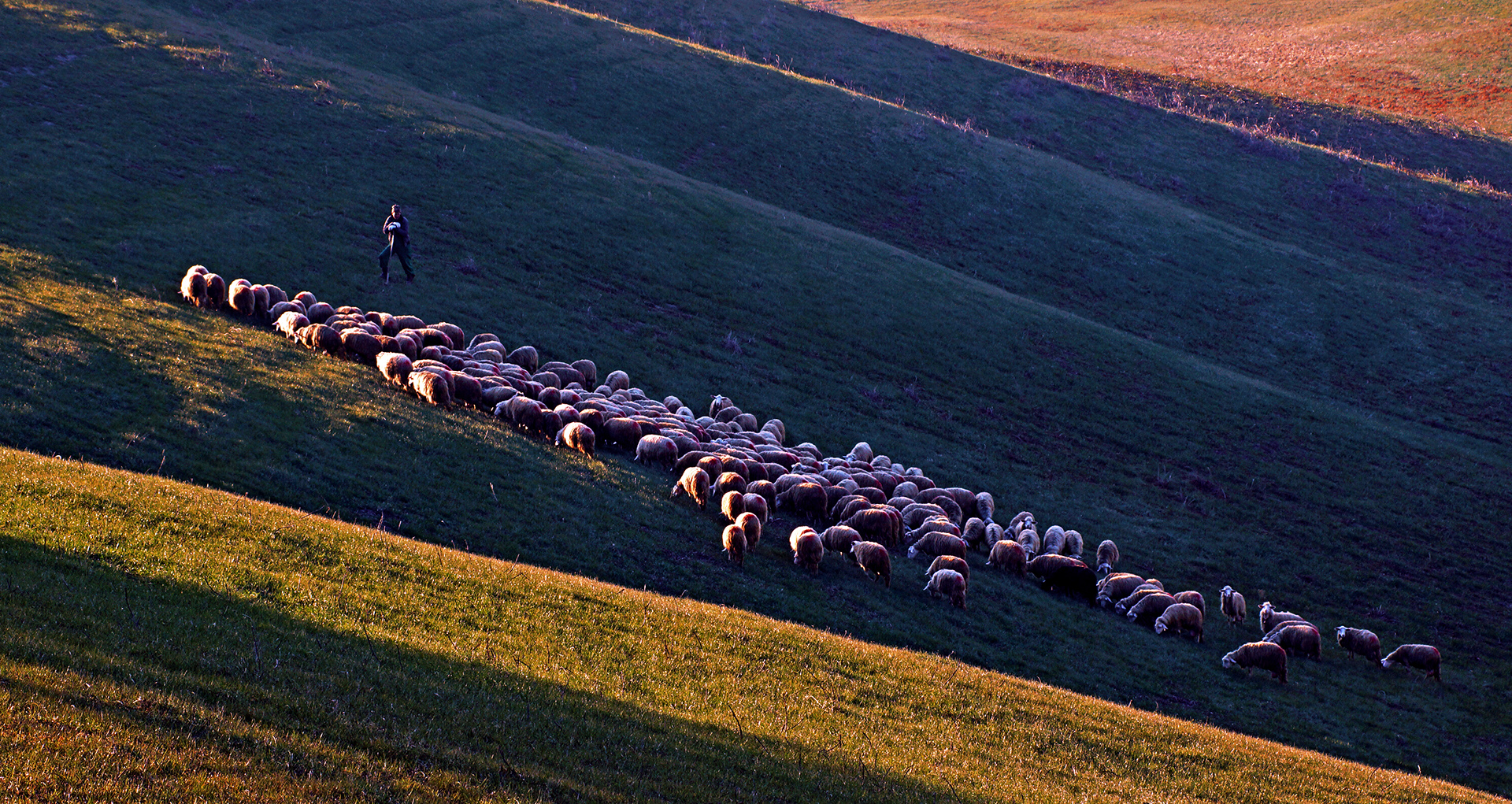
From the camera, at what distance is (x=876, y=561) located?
20.4 m

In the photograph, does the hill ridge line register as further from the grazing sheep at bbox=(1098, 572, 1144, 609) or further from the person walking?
the grazing sheep at bbox=(1098, 572, 1144, 609)

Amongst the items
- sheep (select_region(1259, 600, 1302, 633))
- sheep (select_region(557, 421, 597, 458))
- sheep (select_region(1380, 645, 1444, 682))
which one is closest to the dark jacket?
sheep (select_region(557, 421, 597, 458))

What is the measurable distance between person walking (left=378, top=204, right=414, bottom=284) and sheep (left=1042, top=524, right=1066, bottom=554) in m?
→ 21.6

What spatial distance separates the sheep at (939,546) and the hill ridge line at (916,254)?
77.3 ft

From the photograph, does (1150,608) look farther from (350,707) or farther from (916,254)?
(916,254)

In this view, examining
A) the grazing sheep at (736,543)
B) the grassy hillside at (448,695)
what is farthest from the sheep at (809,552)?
the grassy hillside at (448,695)

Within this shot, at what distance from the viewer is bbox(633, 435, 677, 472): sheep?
78.1 feet

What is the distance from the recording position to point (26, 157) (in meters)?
34.3

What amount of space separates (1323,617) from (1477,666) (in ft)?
10.6

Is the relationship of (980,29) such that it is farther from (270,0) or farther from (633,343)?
(633,343)

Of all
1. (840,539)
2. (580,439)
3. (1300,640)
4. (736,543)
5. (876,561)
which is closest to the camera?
(736,543)

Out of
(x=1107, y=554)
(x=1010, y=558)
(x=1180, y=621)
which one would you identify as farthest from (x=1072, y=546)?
(x=1180, y=621)

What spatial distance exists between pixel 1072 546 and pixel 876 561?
7684 millimetres

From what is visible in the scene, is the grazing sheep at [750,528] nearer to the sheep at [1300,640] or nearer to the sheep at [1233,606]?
the sheep at [1300,640]
